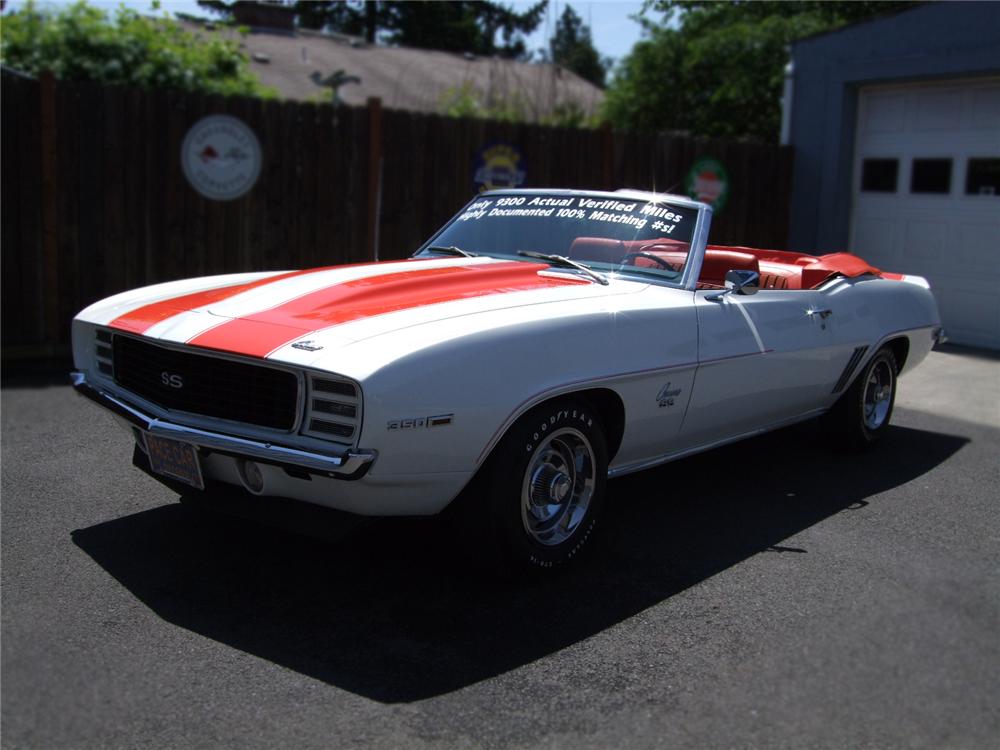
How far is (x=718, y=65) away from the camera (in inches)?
740

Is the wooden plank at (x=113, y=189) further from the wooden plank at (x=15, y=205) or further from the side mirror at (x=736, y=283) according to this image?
the side mirror at (x=736, y=283)

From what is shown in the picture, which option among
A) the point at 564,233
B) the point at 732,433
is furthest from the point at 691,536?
the point at 564,233

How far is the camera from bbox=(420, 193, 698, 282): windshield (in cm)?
486

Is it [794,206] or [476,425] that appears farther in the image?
[794,206]

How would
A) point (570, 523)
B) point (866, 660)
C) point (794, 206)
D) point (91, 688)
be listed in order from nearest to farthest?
point (91, 688)
point (866, 660)
point (570, 523)
point (794, 206)

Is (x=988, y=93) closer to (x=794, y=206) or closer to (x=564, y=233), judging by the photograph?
(x=794, y=206)

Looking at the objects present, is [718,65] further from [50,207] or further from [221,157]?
[50,207]

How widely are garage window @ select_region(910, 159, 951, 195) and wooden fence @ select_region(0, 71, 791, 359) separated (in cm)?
358

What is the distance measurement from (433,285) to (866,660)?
7.24 ft

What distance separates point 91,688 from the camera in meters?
3.06

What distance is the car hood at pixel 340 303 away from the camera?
3.62 meters

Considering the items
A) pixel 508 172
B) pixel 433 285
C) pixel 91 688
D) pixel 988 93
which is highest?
pixel 988 93

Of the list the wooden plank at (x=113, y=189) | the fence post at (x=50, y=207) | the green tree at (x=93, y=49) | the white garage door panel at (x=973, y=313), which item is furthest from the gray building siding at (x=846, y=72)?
the fence post at (x=50, y=207)

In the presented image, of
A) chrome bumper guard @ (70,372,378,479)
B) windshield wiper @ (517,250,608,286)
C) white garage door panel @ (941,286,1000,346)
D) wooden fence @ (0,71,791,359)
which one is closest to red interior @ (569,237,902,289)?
windshield wiper @ (517,250,608,286)
